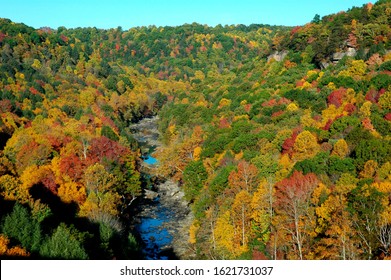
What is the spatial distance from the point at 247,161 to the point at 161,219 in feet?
48.6

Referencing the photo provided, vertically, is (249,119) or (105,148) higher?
(249,119)

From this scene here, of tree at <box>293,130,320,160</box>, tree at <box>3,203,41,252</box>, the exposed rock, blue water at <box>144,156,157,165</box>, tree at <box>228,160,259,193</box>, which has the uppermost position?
blue water at <box>144,156,157,165</box>

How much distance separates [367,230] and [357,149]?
43.2ft

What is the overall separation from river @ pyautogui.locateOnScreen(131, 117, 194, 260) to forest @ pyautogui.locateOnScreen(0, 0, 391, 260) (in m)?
1.88

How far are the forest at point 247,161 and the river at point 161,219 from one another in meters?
1.88

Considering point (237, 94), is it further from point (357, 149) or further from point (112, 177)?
point (357, 149)

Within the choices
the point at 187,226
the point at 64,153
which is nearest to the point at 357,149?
the point at 187,226

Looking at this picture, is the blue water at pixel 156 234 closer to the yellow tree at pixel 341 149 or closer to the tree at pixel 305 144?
the tree at pixel 305 144

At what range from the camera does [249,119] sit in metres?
73.4

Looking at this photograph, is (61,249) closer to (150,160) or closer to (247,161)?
(247,161)

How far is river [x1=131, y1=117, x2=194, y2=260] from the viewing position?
4659 cm

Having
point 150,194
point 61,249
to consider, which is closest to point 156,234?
point 150,194

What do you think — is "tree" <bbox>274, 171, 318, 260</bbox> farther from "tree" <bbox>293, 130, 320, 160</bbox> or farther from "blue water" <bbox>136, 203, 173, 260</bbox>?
"blue water" <bbox>136, 203, 173, 260</bbox>

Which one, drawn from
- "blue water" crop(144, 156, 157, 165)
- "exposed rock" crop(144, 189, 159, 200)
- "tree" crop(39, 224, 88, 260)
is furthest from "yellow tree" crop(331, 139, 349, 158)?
"blue water" crop(144, 156, 157, 165)
